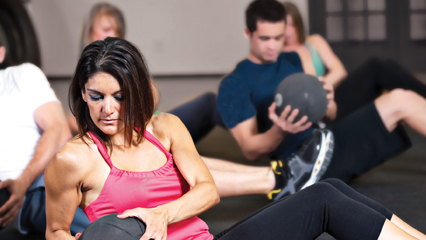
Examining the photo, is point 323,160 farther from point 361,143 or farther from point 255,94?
point 255,94

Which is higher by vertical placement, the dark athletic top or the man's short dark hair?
the man's short dark hair

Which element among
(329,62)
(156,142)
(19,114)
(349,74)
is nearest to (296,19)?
(329,62)

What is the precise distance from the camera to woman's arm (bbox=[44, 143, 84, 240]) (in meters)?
0.99

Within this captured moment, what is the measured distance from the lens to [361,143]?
190cm

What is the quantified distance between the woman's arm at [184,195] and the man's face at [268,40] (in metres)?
1.17

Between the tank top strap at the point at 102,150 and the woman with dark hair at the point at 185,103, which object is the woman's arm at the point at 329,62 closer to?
the woman with dark hair at the point at 185,103

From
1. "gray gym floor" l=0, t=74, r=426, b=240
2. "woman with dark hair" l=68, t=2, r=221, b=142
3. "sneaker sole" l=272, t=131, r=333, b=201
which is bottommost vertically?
"gray gym floor" l=0, t=74, r=426, b=240

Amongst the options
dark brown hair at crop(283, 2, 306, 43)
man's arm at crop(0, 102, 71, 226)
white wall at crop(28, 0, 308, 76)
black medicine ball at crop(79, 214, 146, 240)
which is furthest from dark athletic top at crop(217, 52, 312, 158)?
white wall at crop(28, 0, 308, 76)

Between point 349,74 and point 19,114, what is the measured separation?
72.2 inches

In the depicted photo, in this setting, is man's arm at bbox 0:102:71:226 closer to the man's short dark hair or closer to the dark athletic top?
the dark athletic top

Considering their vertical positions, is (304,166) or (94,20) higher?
(94,20)

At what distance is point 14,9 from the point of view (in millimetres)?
5309

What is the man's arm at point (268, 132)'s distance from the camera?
6.53 feet

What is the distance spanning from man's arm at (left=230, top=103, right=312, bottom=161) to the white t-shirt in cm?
90
